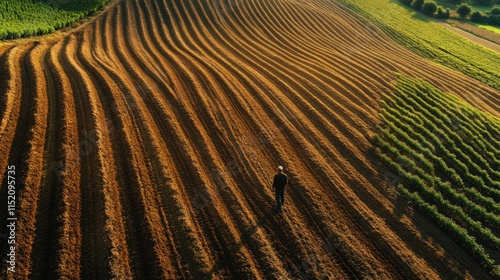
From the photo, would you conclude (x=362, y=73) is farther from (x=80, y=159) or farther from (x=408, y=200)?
(x=80, y=159)

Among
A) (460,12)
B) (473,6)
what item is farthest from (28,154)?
(473,6)

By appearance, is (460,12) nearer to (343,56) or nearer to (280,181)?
(343,56)

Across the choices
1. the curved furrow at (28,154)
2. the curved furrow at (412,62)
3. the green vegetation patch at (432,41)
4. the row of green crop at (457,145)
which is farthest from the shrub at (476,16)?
the curved furrow at (28,154)

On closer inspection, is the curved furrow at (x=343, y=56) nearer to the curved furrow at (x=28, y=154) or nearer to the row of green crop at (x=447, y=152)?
the row of green crop at (x=447, y=152)

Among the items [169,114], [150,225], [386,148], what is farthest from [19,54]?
[386,148]

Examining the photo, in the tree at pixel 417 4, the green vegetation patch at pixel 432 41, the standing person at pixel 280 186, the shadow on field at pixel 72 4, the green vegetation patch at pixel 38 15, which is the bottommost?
the standing person at pixel 280 186

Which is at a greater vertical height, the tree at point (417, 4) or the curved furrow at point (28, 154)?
the tree at point (417, 4)
